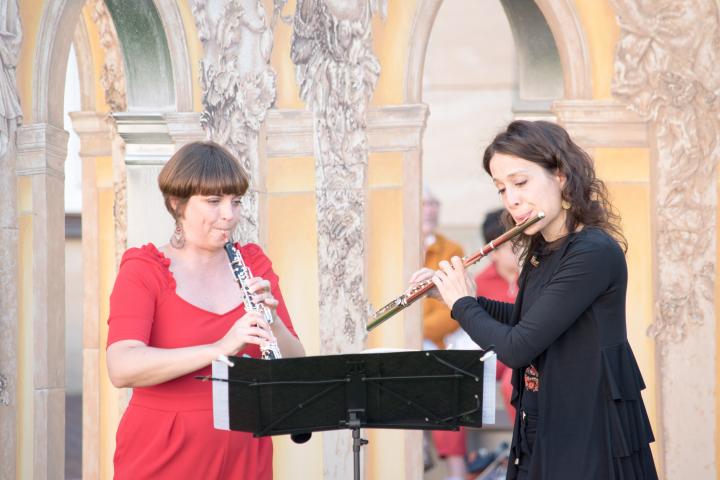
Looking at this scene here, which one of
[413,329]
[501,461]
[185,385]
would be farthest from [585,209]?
[501,461]

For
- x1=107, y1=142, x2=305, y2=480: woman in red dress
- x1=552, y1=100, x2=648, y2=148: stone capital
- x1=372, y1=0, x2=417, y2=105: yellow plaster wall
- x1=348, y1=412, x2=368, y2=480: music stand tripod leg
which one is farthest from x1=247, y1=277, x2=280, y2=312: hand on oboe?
x1=552, y1=100, x2=648, y2=148: stone capital

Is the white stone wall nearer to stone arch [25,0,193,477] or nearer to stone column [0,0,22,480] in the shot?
stone arch [25,0,193,477]

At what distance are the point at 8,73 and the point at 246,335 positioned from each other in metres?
2.84

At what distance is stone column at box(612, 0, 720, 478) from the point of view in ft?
19.4

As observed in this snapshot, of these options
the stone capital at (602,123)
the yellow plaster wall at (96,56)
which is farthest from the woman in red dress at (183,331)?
the yellow plaster wall at (96,56)

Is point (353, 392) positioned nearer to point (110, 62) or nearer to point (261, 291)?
point (261, 291)

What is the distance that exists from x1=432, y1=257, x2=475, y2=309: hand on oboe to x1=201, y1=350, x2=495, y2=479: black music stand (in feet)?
0.63

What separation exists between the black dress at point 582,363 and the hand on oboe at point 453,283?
0.14 meters

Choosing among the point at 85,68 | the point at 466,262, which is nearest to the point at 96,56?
the point at 85,68

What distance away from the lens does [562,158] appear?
3.27 metres

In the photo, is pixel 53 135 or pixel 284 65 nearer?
pixel 53 135

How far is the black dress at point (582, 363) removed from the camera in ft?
10.3

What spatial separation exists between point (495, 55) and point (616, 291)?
8.80 metres

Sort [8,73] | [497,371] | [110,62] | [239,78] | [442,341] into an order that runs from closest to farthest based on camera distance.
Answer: [8,73]
[239,78]
[497,371]
[442,341]
[110,62]
